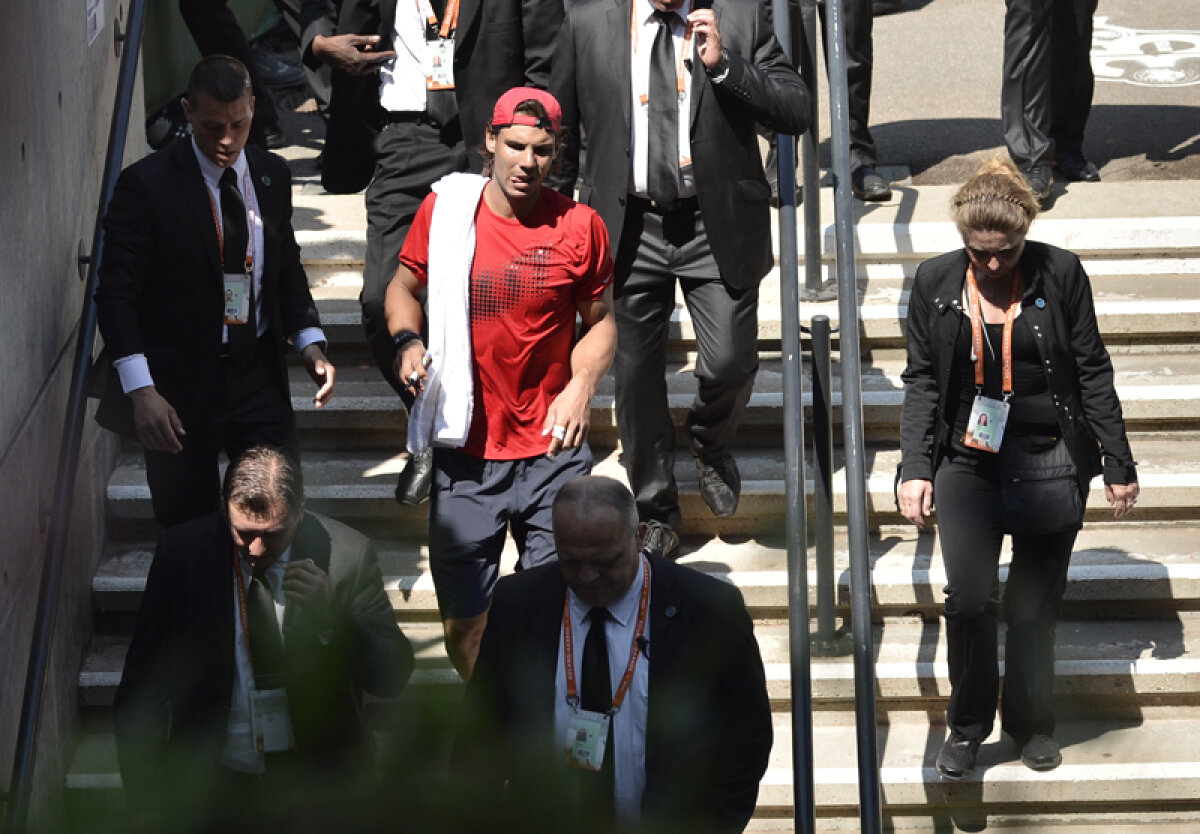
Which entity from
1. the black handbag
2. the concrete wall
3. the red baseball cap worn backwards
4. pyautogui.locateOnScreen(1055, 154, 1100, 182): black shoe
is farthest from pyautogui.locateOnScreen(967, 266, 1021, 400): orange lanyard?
pyautogui.locateOnScreen(1055, 154, 1100, 182): black shoe

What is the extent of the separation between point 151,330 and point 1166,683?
134 inches

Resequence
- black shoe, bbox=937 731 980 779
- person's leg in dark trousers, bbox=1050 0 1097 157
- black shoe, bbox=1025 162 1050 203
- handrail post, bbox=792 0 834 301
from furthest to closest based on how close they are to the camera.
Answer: person's leg in dark trousers, bbox=1050 0 1097 157, black shoe, bbox=1025 162 1050 203, handrail post, bbox=792 0 834 301, black shoe, bbox=937 731 980 779

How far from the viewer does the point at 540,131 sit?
15.6 feet

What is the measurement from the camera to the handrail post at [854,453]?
15.2 feet

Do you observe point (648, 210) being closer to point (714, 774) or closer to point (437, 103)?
point (437, 103)

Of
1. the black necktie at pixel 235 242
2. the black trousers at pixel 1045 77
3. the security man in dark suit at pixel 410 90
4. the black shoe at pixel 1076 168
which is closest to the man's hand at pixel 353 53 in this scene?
the security man in dark suit at pixel 410 90

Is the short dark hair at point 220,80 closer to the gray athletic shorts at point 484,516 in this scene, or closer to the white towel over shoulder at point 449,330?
the white towel over shoulder at point 449,330

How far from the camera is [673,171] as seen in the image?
217 inches

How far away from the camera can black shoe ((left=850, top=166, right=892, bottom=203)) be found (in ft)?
25.7

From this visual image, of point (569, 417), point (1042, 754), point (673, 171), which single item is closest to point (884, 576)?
point (1042, 754)

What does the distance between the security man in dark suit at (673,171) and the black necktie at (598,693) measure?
1822mm

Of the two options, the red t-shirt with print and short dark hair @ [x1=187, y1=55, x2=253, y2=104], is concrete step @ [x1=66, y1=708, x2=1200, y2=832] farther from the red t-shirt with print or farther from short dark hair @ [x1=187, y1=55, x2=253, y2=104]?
short dark hair @ [x1=187, y1=55, x2=253, y2=104]

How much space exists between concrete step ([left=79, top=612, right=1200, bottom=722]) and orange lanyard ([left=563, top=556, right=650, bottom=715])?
1.70 m

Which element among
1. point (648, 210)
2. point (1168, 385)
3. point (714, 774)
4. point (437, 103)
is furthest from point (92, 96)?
point (1168, 385)
